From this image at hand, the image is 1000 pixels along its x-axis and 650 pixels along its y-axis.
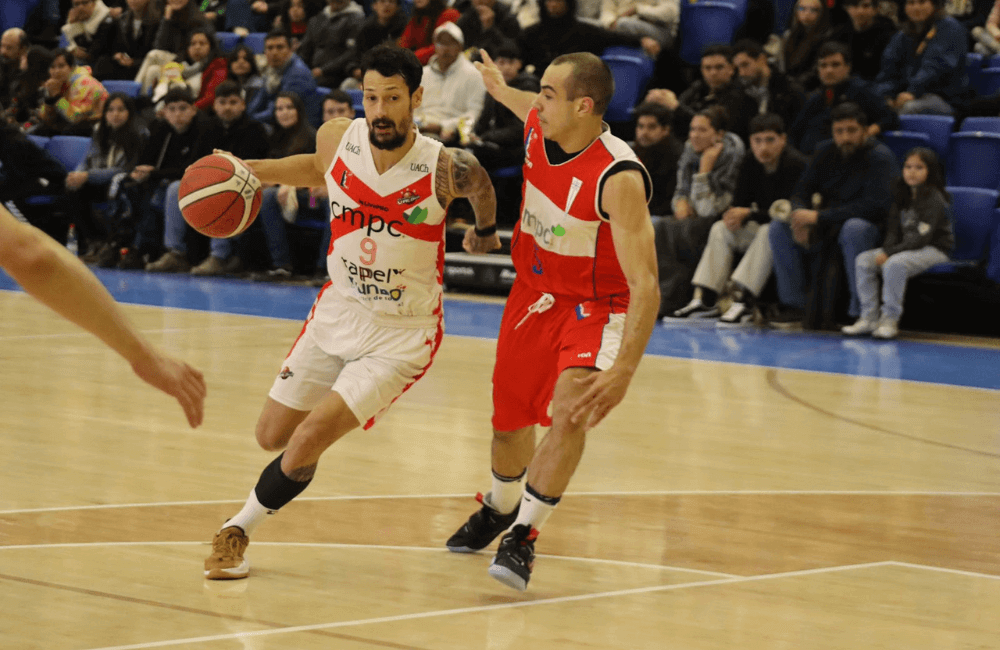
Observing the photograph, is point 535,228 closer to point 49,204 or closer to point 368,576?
point 368,576

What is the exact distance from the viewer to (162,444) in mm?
6617

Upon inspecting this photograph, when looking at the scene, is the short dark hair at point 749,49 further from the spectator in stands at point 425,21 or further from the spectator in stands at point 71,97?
the spectator in stands at point 71,97

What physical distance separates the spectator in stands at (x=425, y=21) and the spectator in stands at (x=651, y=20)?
1.56m

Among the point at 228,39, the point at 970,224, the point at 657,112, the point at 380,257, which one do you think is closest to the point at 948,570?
the point at 380,257

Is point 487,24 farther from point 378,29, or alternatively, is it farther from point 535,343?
point 535,343

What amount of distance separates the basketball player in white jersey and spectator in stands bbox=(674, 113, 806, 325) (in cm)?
667

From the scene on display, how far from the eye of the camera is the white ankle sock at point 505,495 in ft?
16.7

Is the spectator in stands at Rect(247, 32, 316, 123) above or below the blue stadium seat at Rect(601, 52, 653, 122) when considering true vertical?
below

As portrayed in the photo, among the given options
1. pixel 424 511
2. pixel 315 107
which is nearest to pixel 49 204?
pixel 315 107

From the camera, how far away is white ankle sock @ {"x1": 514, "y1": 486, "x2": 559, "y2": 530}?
15.3 feet

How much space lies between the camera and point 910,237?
34.9ft

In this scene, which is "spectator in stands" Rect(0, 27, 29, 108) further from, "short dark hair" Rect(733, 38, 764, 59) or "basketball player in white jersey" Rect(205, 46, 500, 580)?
"basketball player in white jersey" Rect(205, 46, 500, 580)

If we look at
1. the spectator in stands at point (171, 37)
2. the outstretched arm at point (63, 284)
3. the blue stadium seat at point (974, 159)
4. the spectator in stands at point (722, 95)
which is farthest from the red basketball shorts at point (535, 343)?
the spectator in stands at point (171, 37)

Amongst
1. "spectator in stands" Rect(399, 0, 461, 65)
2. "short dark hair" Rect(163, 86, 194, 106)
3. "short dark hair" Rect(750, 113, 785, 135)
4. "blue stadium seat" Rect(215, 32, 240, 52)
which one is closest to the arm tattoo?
"short dark hair" Rect(750, 113, 785, 135)
